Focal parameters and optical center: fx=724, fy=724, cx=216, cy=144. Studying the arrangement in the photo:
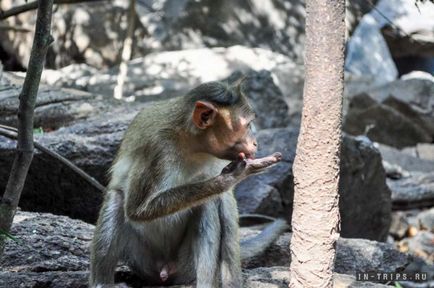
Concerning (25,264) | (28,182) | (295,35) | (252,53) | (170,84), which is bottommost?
(25,264)

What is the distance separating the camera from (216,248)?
191 inches

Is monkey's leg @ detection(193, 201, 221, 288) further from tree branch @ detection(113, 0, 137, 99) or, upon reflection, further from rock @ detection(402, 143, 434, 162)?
rock @ detection(402, 143, 434, 162)

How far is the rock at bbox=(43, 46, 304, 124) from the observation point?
1250 cm

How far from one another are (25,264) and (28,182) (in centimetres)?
191

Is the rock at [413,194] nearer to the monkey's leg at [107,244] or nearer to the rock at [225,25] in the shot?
the rock at [225,25]

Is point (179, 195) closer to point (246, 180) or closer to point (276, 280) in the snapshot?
point (276, 280)

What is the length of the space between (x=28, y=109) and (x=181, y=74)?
8.94 m

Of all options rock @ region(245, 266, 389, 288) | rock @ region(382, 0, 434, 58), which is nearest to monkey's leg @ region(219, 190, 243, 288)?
rock @ region(245, 266, 389, 288)

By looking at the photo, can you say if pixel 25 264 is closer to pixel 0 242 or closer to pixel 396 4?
pixel 0 242

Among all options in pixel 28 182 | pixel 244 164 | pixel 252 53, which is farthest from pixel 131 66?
pixel 244 164

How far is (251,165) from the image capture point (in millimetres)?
3916

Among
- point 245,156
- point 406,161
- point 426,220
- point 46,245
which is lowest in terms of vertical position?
point 46,245

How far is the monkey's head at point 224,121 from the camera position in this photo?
442 cm

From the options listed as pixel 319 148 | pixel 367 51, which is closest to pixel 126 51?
pixel 367 51
